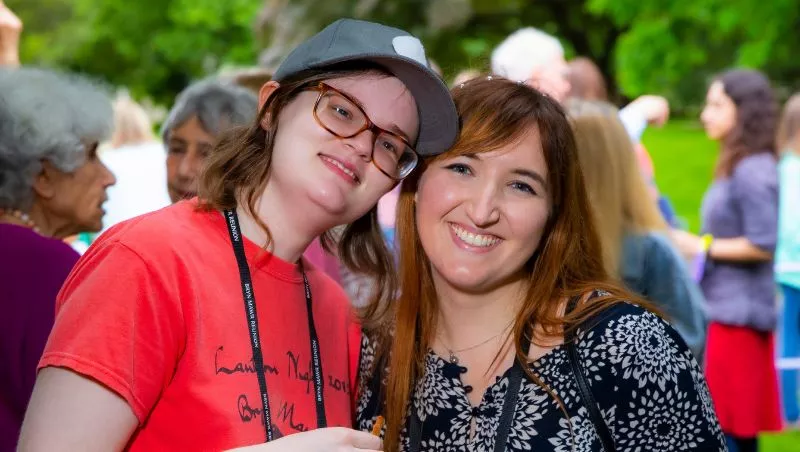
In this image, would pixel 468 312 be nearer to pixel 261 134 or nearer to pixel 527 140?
pixel 527 140

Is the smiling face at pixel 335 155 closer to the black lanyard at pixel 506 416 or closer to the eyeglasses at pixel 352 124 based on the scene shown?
the eyeglasses at pixel 352 124

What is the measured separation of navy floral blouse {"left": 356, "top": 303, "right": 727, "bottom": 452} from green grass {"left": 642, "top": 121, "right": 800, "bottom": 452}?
13.0 meters

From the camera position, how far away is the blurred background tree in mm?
13406

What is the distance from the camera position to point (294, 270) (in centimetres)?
228

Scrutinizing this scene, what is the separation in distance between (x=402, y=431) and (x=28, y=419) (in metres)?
0.95

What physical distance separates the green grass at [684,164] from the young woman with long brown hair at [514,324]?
1274 centimetres

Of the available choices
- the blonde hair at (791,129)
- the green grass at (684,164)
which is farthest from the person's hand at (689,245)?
the green grass at (684,164)

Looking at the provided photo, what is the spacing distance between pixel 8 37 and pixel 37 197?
1845 millimetres

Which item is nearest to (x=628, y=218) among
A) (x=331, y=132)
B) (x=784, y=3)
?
(x=331, y=132)

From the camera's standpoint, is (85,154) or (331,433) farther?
(85,154)

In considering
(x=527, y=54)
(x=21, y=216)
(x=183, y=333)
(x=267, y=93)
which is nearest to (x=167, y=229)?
(x=183, y=333)

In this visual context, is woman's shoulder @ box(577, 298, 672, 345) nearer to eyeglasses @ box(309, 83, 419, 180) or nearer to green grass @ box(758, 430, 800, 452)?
eyeglasses @ box(309, 83, 419, 180)

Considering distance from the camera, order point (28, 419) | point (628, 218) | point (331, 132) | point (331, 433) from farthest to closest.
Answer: point (628, 218)
point (331, 132)
point (331, 433)
point (28, 419)

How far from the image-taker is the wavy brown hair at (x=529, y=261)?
2.43 meters
